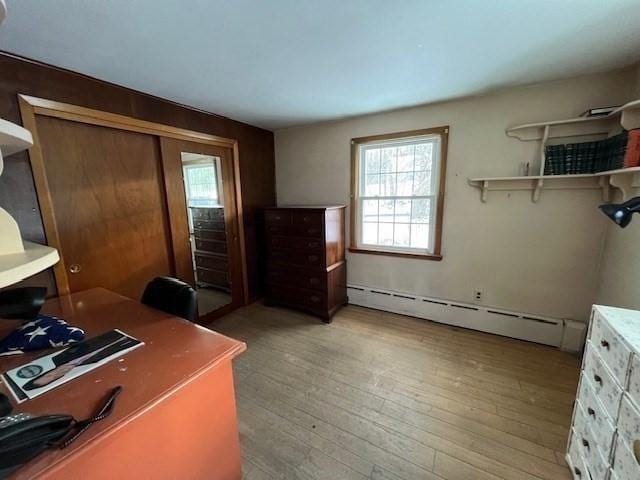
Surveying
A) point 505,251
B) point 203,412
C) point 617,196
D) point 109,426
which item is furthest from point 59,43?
point 617,196

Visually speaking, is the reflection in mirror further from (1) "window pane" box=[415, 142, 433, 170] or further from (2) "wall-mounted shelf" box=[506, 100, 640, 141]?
(2) "wall-mounted shelf" box=[506, 100, 640, 141]

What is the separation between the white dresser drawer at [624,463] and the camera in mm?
937

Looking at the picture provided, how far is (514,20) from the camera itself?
137 centimetres

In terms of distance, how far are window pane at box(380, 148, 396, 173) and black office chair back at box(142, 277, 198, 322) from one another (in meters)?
2.39

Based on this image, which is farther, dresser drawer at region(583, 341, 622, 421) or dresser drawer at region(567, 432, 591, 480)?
dresser drawer at region(567, 432, 591, 480)

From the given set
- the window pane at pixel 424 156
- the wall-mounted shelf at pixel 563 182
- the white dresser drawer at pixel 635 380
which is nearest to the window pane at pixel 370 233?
the window pane at pixel 424 156

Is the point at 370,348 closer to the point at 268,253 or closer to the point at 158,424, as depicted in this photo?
the point at 268,253

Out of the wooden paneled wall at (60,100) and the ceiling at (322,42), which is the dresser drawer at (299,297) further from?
the ceiling at (322,42)

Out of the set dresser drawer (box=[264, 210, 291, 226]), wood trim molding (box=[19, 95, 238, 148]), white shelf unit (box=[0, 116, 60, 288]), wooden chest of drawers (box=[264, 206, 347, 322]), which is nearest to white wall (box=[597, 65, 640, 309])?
wooden chest of drawers (box=[264, 206, 347, 322])

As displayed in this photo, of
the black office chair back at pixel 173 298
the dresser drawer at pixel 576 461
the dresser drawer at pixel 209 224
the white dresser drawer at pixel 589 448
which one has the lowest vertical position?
the dresser drawer at pixel 576 461

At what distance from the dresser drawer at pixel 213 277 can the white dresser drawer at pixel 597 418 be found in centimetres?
312

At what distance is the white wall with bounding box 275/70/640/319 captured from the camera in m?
2.18

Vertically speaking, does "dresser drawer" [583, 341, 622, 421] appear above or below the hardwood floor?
above

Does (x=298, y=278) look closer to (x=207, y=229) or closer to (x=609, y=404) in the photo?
(x=207, y=229)
